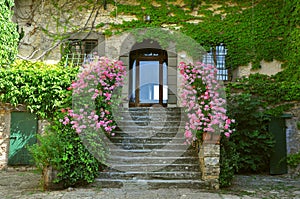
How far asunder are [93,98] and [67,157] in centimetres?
118

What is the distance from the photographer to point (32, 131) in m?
6.79

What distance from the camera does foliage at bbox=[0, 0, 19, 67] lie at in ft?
24.0

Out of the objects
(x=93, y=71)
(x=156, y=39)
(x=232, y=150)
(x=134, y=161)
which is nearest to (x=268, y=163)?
(x=232, y=150)

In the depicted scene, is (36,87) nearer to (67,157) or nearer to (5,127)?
(5,127)

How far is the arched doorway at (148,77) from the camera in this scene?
33.3 feet

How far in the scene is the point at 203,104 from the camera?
202 inches

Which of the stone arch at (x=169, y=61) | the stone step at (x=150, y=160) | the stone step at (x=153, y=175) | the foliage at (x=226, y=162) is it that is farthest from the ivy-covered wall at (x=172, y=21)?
the stone step at (x=153, y=175)

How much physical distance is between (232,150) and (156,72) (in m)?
5.45

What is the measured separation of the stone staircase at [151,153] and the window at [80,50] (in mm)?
3218

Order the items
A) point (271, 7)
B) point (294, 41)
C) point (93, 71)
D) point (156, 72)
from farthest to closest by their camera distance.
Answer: point (156, 72) → point (271, 7) → point (294, 41) → point (93, 71)

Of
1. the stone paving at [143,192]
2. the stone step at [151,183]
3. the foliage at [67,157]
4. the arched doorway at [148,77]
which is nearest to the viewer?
the stone paving at [143,192]

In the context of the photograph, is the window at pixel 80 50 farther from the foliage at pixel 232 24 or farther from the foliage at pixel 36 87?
the foliage at pixel 36 87

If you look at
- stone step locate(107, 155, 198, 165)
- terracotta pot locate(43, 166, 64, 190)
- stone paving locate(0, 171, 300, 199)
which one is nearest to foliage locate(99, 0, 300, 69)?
stone step locate(107, 155, 198, 165)

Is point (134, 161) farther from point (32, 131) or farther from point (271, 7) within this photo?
point (271, 7)
